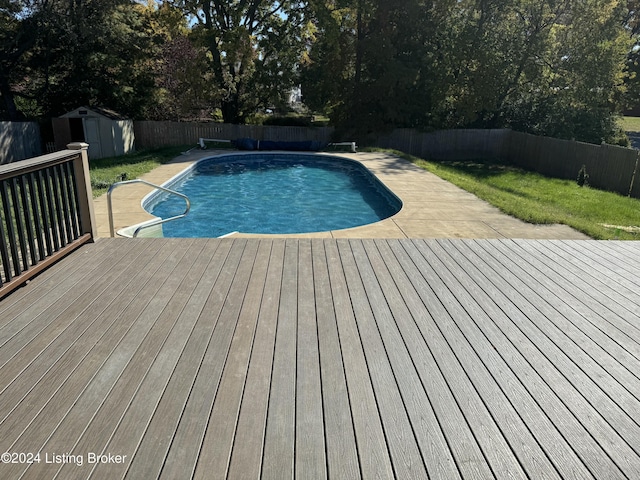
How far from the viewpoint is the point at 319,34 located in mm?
17609

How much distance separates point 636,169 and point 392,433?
1199 centimetres

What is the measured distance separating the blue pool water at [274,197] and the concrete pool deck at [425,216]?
1.40ft

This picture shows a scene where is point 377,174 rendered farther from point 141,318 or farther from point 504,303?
point 141,318

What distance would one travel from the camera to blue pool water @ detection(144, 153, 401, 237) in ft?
26.4

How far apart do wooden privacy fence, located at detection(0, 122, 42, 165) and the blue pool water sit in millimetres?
6014

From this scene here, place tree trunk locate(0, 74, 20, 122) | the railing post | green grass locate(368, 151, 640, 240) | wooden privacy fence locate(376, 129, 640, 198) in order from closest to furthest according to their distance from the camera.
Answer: the railing post < green grass locate(368, 151, 640, 240) < wooden privacy fence locate(376, 129, 640, 198) < tree trunk locate(0, 74, 20, 122)

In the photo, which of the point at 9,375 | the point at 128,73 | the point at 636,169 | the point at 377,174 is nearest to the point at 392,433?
the point at 9,375

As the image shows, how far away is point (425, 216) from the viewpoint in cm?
654

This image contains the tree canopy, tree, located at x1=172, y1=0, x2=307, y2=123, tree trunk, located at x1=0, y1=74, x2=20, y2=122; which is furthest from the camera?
tree, located at x1=172, y1=0, x2=307, y2=123

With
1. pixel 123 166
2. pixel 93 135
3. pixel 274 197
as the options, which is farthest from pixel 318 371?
pixel 93 135

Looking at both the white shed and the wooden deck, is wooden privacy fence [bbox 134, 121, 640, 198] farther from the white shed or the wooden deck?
the wooden deck

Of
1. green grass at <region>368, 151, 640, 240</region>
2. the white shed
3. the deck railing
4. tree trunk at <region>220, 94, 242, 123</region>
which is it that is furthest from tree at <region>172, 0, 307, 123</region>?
the deck railing

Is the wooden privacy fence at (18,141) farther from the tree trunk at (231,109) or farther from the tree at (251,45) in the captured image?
the tree trunk at (231,109)

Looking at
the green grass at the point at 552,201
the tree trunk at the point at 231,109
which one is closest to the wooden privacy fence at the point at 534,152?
the green grass at the point at 552,201
